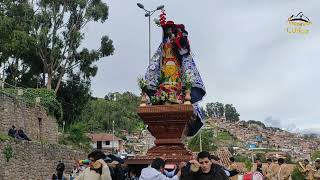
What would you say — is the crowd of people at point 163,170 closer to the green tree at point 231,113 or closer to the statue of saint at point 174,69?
the statue of saint at point 174,69

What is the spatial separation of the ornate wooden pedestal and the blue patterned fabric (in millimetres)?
732

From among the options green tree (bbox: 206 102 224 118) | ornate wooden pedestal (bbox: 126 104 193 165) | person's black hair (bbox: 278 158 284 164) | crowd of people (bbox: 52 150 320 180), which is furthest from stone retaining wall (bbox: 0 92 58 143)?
green tree (bbox: 206 102 224 118)

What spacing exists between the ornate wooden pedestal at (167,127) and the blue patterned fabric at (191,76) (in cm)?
73

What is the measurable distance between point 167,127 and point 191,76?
134 cm

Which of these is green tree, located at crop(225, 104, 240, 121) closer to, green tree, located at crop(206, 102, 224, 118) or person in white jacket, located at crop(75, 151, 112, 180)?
green tree, located at crop(206, 102, 224, 118)

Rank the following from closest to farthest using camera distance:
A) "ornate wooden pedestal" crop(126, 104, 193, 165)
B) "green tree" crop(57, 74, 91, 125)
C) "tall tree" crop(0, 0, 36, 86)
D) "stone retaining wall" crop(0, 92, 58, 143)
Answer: "ornate wooden pedestal" crop(126, 104, 193, 165) → "stone retaining wall" crop(0, 92, 58, 143) → "tall tree" crop(0, 0, 36, 86) → "green tree" crop(57, 74, 91, 125)

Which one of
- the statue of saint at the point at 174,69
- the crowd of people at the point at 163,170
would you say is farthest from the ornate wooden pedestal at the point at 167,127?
the crowd of people at the point at 163,170

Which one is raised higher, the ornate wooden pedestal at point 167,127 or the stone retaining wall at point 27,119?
the stone retaining wall at point 27,119

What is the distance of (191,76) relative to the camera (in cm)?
1110

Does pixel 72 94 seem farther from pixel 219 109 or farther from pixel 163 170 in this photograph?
pixel 219 109

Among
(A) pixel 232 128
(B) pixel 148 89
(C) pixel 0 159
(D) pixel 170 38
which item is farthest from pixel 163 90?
(A) pixel 232 128

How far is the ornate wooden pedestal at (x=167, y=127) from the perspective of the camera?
10328 millimetres

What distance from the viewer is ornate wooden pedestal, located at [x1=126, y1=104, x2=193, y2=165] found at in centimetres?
1033

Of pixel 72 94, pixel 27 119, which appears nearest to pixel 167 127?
pixel 27 119
